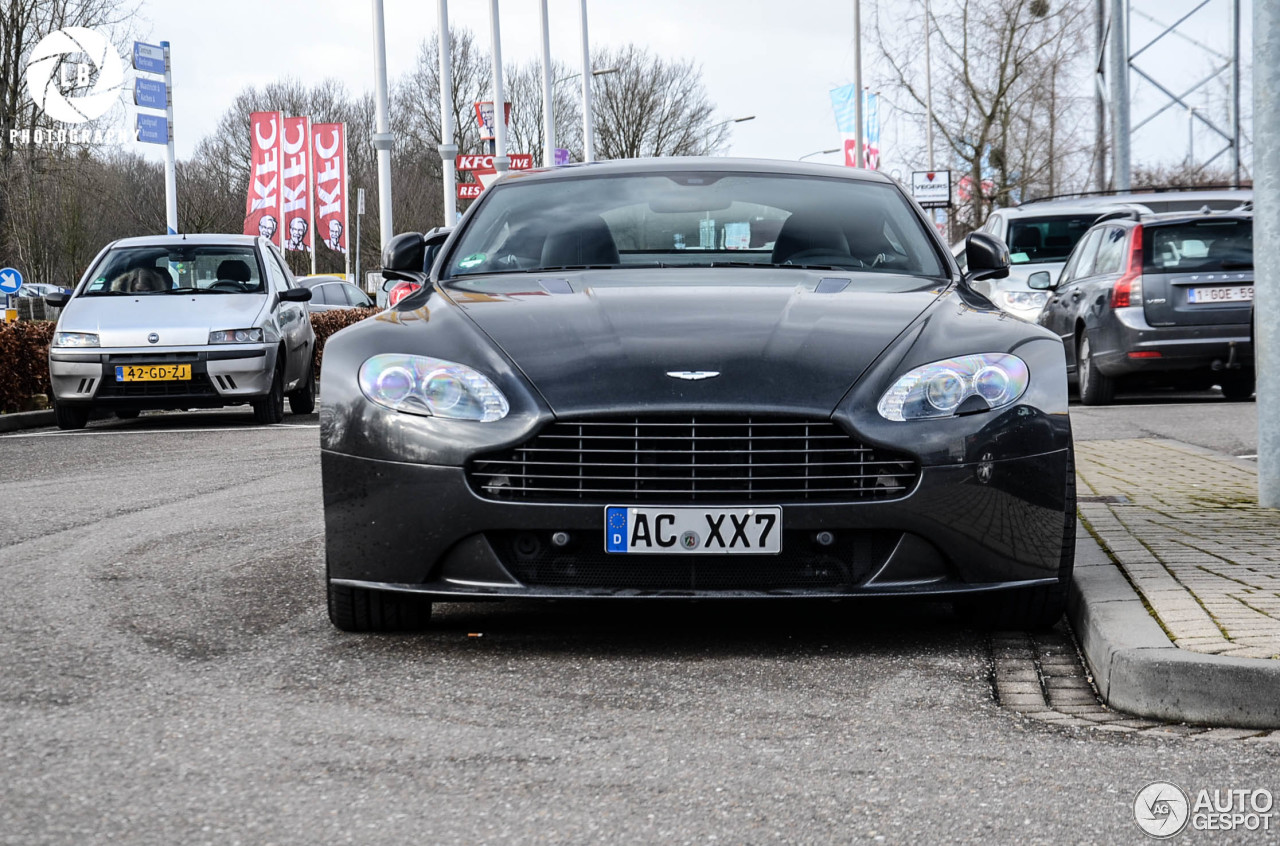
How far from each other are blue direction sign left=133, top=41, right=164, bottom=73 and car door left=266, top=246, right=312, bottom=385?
11879 millimetres

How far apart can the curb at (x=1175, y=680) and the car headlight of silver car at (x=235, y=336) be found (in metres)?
11.2

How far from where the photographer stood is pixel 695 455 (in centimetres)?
441

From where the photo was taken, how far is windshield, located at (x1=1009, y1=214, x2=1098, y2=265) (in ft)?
60.7

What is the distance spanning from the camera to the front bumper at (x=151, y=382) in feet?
46.8

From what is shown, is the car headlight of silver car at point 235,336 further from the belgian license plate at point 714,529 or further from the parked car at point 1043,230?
the belgian license plate at point 714,529

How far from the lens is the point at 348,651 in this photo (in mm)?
4691

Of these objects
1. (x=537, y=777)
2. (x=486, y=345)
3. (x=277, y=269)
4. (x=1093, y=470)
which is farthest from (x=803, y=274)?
(x=277, y=269)

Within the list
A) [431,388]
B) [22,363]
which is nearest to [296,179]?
[22,363]

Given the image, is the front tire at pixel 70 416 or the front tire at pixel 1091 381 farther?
the front tire at pixel 1091 381

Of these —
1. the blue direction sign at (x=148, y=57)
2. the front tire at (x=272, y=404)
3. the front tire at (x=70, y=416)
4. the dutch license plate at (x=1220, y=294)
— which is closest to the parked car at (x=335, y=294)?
the blue direction sign at (x=148, y=57)

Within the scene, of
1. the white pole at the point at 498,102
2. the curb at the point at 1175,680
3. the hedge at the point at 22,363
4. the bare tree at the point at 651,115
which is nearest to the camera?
the curb at the point at 1175,680

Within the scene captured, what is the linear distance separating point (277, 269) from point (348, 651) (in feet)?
39.2

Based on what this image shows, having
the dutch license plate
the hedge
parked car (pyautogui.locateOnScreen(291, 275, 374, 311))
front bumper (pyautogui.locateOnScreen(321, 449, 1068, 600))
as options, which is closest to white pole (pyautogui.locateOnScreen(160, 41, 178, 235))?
parked car (pyautogui.locateOnScreen(291, 275, 374, 311))
